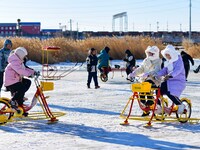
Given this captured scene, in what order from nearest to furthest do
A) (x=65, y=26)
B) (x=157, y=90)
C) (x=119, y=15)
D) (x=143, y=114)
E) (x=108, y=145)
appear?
(x=108, y=145)
(x=157, y=90)
(x=143, y=114)
(x=119, y=15)
(x=65, y=26)

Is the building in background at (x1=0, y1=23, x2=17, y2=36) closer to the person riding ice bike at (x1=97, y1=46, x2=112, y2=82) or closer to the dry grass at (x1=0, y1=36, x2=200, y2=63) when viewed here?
the dry grass at (x1=0, y1=36, x2=200, y2=63)

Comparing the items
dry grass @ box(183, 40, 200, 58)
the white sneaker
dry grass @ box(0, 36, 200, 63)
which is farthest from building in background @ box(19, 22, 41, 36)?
the white sneaker

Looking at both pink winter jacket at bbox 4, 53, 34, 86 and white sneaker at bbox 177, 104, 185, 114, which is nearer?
white sneaker at bbox 177, 104, 185, 114

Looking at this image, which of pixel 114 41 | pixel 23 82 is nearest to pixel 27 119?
pixel 23 82

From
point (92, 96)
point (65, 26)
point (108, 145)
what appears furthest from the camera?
point (65, 26)

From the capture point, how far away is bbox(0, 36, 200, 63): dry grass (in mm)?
30016

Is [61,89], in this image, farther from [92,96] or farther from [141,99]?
[141,99]

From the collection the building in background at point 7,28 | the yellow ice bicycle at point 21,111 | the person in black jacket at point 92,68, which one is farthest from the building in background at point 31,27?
the yellow ice bicycle at point 21,111

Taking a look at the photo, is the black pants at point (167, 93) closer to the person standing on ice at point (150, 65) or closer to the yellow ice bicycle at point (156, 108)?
the yellow ice bicycle at point (156, 108)

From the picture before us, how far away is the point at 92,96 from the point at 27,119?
15.2 ft

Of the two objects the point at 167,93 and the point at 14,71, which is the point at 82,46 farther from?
the point at 167,93

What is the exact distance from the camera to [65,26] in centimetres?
8238

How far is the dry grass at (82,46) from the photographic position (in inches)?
1182

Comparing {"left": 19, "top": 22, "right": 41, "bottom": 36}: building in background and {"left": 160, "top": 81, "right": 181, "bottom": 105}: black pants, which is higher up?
{"left": 19, "top": 22, "right": 41, "bottom": 36}: building in background
